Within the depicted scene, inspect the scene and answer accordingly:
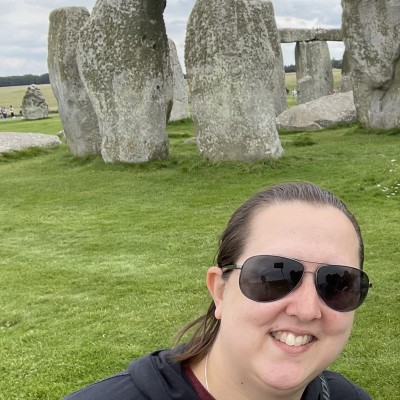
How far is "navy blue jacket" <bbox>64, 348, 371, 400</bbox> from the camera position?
1.61m


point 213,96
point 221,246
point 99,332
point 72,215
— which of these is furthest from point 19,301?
point 213,96

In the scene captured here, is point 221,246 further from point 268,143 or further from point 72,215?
point 268,143

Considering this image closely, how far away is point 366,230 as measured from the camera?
21.6ft

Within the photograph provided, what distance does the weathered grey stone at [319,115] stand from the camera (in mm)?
16078

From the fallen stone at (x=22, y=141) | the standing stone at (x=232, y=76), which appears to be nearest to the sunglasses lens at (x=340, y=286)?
the standing stone at (x=232, y=76)

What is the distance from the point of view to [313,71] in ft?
77.1

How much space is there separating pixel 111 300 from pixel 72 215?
3.44 metres

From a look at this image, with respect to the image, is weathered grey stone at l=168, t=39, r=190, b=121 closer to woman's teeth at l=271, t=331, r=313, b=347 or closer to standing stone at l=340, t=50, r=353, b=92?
standing stone at l=340, t=50, r=353, b=92

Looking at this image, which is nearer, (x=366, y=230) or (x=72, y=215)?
(x=366, y=230)

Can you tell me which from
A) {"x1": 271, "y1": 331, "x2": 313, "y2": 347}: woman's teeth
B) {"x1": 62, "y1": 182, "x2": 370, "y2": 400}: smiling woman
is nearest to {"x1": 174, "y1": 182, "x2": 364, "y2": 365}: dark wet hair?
{"x1": 62, "y1": 182, "x2": 370, "y2": 400}: smiling woman

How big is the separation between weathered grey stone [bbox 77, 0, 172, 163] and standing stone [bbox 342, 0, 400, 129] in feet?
15.1

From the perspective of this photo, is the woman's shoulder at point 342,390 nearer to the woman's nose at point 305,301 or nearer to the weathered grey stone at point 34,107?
the woman's nose at point 305,301

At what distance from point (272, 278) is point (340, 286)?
18 cm

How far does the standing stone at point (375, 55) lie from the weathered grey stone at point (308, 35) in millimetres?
9615
